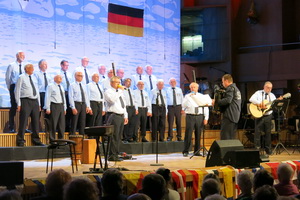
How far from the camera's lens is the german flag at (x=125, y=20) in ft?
45.9

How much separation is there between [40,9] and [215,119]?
612 cm

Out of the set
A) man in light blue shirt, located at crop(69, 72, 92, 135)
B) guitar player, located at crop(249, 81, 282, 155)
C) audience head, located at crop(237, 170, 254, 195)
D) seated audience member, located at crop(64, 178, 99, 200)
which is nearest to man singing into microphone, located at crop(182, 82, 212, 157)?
guitar player, located at crop(249, 81, 282, 155)

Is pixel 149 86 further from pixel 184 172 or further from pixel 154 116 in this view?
pixel 184 172

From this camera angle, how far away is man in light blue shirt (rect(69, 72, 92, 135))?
438 inches

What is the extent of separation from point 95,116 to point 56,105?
4.06ft

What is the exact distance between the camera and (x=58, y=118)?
35.1 ft

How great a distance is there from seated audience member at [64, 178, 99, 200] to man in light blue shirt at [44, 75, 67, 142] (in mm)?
7320

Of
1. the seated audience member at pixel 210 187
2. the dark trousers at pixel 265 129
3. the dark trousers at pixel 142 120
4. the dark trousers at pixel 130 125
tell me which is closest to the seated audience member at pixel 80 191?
the seated audience member at pixel 210 187

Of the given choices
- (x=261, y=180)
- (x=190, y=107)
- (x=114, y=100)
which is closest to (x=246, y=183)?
(x=261, y=180)

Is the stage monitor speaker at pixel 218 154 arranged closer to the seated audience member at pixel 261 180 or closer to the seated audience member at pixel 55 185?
the seated audience member at pixel 261 180

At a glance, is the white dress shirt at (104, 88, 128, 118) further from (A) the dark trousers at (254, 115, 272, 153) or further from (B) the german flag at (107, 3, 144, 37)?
(B) the german flag at (107, 3, 144, 37)

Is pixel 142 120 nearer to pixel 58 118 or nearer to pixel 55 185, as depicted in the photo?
pixel 58 118

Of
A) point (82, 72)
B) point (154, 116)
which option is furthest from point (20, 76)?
point (154, 116)

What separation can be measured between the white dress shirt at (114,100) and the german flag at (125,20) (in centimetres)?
488
